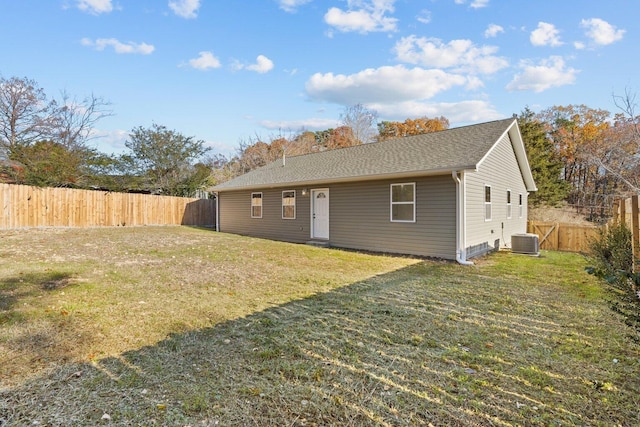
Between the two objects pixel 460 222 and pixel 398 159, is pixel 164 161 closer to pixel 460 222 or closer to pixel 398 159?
pixel 398 159

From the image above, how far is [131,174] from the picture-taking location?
21953 millimetres

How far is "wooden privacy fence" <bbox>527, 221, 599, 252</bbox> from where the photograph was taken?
11312 mm

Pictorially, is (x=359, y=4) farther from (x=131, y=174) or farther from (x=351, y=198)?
(x=131, y=174)

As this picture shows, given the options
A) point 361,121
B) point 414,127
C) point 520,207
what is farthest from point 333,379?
point 361,121

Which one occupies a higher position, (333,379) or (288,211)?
(288,211)

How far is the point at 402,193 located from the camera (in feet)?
32.1

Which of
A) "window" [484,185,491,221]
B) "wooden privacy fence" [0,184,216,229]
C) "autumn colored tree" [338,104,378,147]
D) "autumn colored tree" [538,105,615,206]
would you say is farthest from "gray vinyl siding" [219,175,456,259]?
"autumn colored tree" [538,105,615,206]

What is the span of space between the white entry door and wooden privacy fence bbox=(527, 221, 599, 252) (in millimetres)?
8171

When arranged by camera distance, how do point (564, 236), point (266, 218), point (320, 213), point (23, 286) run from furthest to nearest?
point (266, 218) → point (320, 213) → point (564, 236) → point (23, 286)

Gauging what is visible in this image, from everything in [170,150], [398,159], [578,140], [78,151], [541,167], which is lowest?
[398,159]

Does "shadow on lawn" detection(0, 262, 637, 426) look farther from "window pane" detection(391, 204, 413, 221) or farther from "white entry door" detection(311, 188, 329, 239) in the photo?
"white entry door" detection(311, 188, 329, 239)

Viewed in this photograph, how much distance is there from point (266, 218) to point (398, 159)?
6366 millimetres

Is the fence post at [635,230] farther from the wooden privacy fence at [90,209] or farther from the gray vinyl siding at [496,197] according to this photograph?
the wooden privacy fence at [90,209]

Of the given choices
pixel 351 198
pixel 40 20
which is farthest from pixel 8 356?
pixel 40 20
